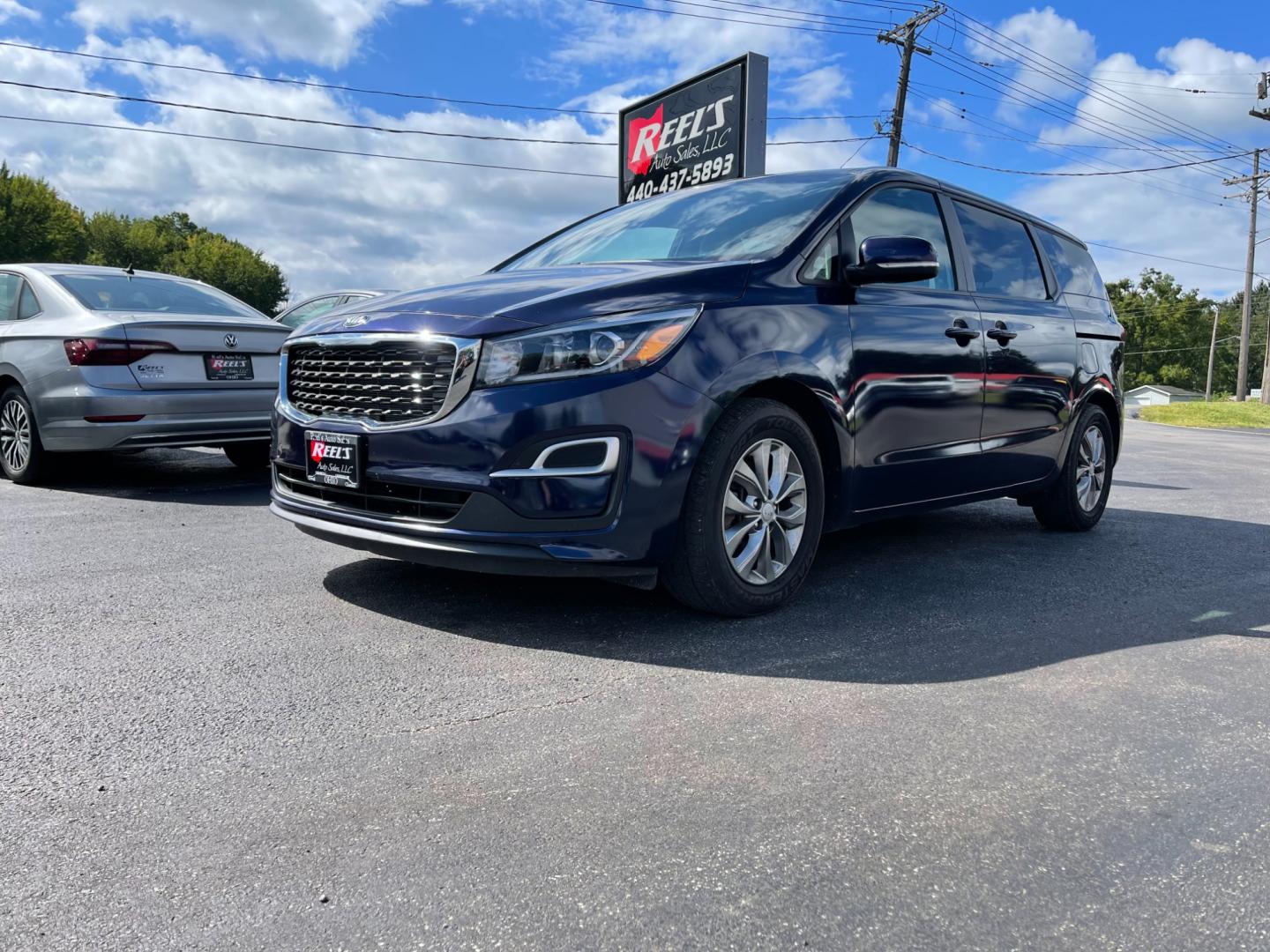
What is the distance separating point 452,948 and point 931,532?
4.65m

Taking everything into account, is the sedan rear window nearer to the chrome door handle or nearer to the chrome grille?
the chrome grille

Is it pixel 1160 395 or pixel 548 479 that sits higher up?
pixel 548 479

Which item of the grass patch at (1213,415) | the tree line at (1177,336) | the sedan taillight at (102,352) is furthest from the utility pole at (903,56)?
the tree line at (1177,336)

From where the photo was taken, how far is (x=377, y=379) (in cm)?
352

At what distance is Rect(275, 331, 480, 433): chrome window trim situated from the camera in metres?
3.28

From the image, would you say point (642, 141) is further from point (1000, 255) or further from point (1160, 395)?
point (1160, 395)

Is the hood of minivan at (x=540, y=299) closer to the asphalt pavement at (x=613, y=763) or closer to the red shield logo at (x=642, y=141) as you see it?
the asphalt pavement at (x=613, y=763)

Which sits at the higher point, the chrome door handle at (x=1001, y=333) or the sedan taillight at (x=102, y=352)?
the chrome door handle at (x=1001, y=333)

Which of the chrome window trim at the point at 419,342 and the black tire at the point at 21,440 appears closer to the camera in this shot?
the chrome window trim at the point at 419,342

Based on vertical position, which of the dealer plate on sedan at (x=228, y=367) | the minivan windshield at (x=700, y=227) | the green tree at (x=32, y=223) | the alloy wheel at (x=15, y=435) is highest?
the green tree at (x=32, y=223)

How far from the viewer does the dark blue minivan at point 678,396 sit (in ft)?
10.7

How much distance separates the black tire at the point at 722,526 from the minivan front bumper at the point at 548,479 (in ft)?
0.27

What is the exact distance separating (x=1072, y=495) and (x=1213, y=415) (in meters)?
30.3

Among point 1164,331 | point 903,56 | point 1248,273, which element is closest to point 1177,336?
point 1164,331
